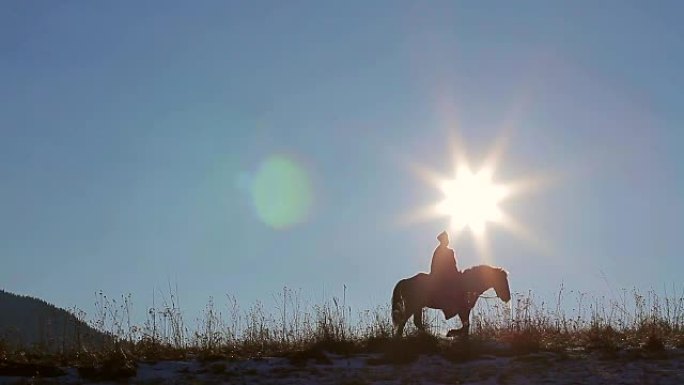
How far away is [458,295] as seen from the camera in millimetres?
17188

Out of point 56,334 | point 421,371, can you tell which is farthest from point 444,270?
point 56,334

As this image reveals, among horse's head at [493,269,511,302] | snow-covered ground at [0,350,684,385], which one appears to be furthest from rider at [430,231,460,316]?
snow-covered ground at [0,350,684,385]

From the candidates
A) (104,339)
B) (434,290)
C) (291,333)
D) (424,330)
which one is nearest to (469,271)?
(434,290)

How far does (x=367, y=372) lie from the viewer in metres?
12.3

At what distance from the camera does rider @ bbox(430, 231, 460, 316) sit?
56.6 feet

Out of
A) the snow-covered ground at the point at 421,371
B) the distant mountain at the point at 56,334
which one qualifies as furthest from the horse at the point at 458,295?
the distant mountain at the point at 56,334

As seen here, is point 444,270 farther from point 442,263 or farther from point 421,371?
point 421,371

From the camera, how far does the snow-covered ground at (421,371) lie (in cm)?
1154

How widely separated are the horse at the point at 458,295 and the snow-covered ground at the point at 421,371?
3685 mm

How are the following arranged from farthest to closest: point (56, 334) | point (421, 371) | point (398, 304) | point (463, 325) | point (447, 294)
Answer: point (447, 294) → point (398, 304) → point (463, 325) → point (56, 334) → point (421, 371)

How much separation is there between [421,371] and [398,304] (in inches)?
168

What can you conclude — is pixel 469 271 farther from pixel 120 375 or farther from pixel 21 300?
pixel 21 300

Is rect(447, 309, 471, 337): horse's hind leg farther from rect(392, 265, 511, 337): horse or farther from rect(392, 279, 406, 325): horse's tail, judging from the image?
rect(392, 279, 406, 325): horse's tail

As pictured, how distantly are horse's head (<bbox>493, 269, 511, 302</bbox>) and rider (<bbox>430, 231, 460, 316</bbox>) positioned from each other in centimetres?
103
